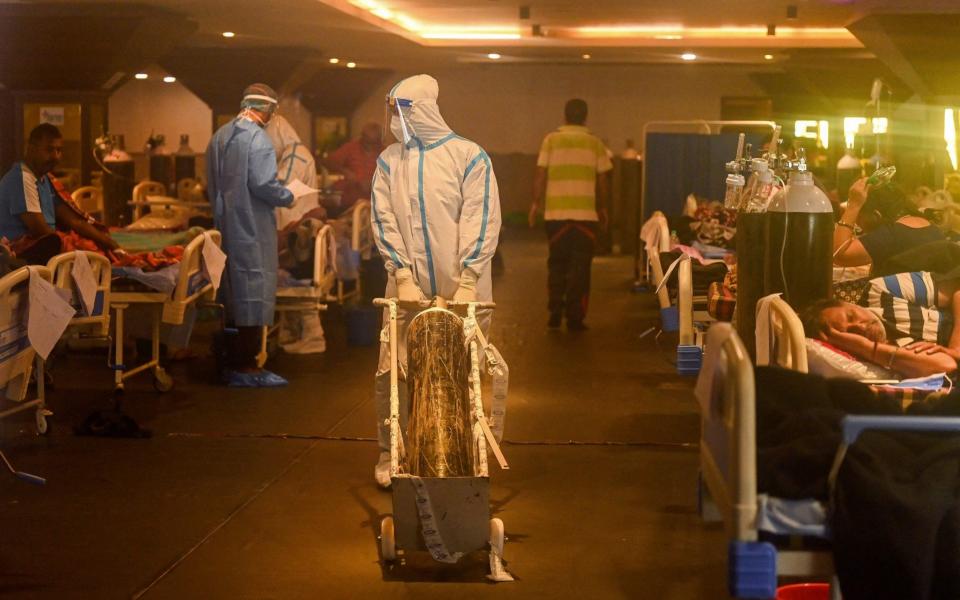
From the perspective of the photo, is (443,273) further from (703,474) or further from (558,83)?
(558,83)

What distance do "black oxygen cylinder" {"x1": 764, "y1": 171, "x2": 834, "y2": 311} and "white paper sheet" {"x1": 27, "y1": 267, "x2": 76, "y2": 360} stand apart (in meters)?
2.64

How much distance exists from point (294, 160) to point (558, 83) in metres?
12.9

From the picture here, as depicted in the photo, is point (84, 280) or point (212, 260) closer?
point (84, 280)

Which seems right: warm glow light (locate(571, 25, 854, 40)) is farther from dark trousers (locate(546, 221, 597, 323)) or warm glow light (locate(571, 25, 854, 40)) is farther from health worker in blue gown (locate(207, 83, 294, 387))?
health worker in blue gown (locate(207, 83, 294, 387))

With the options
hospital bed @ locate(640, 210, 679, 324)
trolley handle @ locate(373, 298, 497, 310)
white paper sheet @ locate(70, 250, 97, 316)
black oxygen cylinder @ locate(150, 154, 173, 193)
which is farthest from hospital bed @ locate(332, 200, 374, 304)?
black oxygen cylinder @ locate(150, 154, 173, 193)

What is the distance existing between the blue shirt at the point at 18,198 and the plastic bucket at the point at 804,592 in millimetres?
4707

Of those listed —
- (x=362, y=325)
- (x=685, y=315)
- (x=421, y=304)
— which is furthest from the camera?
(x=362, y=325)

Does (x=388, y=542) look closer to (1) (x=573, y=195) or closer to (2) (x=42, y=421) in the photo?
(2) (x=42, y=421)

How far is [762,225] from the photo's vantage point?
4.21m

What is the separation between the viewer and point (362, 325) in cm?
887

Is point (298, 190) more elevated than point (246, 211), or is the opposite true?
point (298, 190)

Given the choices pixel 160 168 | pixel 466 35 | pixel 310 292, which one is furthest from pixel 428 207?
pixel 160 168

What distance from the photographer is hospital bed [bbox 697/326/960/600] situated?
8.64 ft

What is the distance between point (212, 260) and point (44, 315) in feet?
5.99
